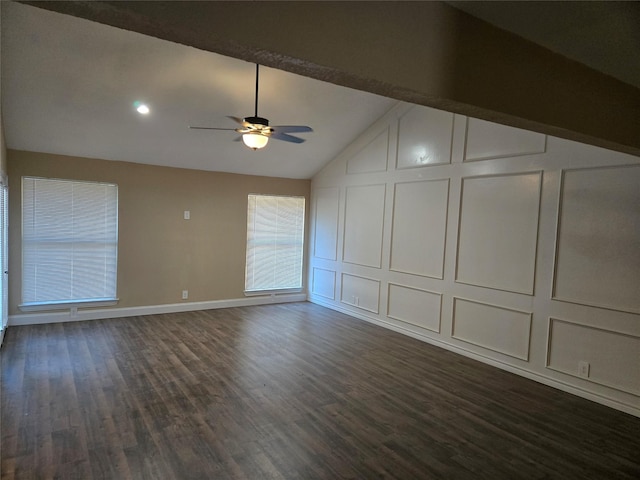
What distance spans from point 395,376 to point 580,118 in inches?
115

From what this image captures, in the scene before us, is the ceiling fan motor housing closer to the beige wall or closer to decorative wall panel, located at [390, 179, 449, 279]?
decorative wall panel, located at [390, 179, 449, 279]

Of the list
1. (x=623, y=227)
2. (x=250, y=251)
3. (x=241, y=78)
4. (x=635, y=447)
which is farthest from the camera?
(x=250, y=251)

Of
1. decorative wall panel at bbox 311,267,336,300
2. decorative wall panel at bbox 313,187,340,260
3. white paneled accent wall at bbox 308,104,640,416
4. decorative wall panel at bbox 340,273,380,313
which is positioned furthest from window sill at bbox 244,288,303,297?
white paneled accent wall at bbox 308,104,640,416

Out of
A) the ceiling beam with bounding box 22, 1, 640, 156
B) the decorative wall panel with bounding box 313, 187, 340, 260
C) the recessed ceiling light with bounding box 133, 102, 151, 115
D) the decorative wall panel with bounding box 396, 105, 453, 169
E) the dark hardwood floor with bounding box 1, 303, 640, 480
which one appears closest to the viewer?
the ceiling beam with bounding box 22, 1, 640, 156

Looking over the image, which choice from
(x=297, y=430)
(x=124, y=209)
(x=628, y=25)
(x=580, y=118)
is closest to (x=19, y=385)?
(x=297, y=430)

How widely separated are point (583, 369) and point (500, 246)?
4.65 ft

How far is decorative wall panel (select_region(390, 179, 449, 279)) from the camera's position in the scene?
5137 millimetres

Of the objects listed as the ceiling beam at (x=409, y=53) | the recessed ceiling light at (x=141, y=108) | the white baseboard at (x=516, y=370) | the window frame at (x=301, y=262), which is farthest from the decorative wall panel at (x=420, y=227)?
the recessed ceiling light at (x=141, y=108)

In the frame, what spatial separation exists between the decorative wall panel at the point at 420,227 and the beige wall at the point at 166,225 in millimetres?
2573

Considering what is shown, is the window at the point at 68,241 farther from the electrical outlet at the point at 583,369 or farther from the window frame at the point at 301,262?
the electrical outlet at the point at 583,369

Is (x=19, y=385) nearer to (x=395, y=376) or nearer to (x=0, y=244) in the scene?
(x=0, y=244)

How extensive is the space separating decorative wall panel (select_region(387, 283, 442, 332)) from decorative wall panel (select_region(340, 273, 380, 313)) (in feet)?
1.00

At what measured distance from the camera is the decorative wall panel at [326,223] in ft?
22.9

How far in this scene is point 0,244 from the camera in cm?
423
